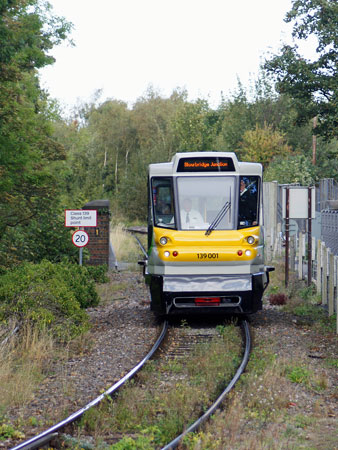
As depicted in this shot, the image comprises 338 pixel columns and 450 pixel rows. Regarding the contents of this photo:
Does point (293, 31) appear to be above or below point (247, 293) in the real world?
above

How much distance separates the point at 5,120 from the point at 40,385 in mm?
11437

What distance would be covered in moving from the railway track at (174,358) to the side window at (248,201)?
187 cm

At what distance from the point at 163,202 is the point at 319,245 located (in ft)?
17.6

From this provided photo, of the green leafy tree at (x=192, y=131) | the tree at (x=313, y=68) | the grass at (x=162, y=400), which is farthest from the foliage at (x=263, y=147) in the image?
the grass at (x=162, y=400)

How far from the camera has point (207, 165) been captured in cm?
1345

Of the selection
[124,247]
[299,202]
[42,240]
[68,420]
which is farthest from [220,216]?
[124,247]

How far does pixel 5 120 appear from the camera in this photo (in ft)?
62.1

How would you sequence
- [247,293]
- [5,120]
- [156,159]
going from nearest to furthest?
[247,293] → [5,120] → [156,159]

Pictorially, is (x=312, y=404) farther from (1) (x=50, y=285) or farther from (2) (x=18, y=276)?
(2) (x=18, y=276)

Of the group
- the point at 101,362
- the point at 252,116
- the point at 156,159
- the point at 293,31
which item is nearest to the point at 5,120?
the point at 101,362

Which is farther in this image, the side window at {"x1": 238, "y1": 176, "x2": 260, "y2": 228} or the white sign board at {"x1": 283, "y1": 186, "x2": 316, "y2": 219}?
the white sign board at {"x1": 283, "y1": 186, "x2": 316, "y2": 219}

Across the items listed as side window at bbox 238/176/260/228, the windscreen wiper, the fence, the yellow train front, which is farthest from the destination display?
the fence

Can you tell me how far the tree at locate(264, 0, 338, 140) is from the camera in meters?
25.6

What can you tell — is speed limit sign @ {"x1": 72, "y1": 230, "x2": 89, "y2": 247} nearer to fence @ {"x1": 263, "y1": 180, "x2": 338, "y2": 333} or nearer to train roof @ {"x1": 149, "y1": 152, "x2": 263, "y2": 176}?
train roof @ {"x1": 149, "y1": 152, "x2": 263, "y2": 176}
